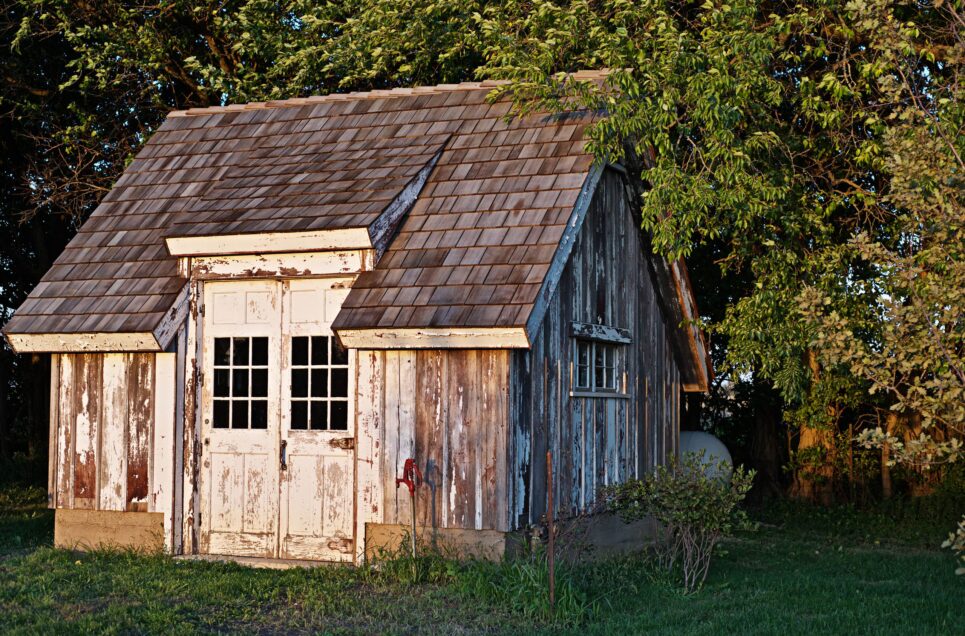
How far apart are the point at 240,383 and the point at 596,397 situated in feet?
11.9

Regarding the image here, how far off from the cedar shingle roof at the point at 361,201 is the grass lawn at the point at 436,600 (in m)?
2.23

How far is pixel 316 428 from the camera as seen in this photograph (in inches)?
419

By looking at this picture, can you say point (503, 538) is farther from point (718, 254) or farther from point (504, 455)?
point (718, 254)

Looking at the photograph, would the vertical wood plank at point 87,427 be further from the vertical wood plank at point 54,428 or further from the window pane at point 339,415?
the window pane at point 339,415

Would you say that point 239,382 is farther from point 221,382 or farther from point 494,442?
point 494,442

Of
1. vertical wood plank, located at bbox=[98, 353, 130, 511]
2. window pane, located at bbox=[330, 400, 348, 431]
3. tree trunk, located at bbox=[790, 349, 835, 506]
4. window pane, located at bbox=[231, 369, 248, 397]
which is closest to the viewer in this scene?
window pane, located at bbox=[330, 400, 348, 431]

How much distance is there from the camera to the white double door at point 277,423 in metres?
10.5

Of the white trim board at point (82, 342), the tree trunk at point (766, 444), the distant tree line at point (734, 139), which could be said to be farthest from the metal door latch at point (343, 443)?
the tree trunk at point (766, 444)

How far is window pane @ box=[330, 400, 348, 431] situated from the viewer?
34.5 ft

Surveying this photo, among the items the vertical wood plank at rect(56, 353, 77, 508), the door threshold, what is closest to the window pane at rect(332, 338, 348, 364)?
the door threshold

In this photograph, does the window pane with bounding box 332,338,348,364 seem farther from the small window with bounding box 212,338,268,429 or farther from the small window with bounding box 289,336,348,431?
the small window with bounding box 212,338,268,429

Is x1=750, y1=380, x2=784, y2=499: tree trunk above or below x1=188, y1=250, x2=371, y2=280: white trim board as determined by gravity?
below

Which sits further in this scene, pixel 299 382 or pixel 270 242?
A: pixel 299 382

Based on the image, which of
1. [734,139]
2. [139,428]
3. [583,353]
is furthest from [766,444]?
[139,428]
